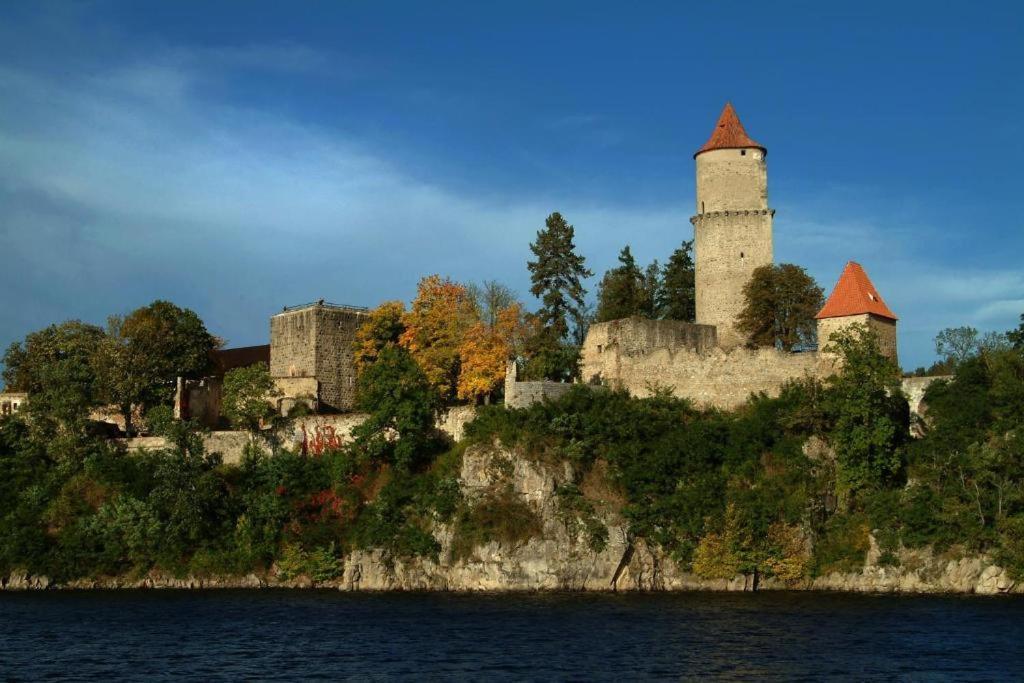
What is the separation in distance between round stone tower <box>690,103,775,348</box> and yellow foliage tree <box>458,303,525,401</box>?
8.30 meters

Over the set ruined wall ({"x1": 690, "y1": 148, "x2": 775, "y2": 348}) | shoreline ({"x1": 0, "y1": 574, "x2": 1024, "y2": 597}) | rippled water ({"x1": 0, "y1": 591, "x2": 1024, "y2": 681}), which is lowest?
rippled water ({"x1": 0, "y1": 591, "x2": 1024, "y2": 681})

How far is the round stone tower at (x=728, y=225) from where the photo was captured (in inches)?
2056

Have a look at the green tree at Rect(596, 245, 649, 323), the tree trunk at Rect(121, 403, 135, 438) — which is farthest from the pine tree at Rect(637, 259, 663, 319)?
the tree trunk at Rect(121, 403, 135, 438)

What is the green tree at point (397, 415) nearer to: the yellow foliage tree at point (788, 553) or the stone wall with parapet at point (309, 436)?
the stone wall with parapet at point (309, 436)

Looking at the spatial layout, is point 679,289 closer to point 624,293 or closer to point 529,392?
point 624,293

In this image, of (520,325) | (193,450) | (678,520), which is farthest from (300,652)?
(520,325)

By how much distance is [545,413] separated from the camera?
45.6 meters

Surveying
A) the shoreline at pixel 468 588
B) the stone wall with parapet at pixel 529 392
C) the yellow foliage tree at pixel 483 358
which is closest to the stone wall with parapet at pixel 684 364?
the stone wall with parapet at pixel 529 392

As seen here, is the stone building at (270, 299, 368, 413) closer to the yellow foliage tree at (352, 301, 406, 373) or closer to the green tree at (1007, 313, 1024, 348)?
the yellow foliage tree at (352, 301, 406, 373)

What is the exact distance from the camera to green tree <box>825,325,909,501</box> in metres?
42.5

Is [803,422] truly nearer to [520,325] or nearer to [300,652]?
[520,325]

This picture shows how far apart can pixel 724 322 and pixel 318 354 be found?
18.5m

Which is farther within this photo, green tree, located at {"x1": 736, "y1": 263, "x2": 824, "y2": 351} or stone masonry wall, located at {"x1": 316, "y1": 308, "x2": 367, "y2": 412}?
stone masonry wall, located at {"x1": 316, "y1": 308, "x2": 367, "y2": 412}

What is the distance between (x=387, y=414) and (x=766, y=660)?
843 inches
